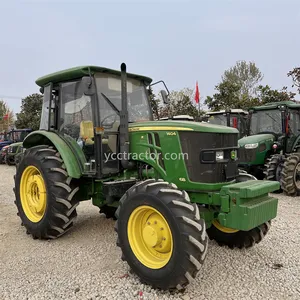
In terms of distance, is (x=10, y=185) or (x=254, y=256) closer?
(x=254, y=256)

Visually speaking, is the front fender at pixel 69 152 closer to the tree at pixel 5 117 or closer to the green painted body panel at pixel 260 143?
the green painted body panel at pixel 260 143

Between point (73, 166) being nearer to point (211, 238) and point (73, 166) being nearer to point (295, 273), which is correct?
point (211, 238)

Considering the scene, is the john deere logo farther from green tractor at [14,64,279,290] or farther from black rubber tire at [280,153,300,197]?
black rubber tire at [280,153,300,197]

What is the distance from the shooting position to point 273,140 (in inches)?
340

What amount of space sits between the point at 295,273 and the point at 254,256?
530mm

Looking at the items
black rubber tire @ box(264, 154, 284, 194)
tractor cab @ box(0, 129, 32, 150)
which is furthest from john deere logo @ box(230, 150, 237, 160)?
tractor cab @ box(0, 129, 32, 150)

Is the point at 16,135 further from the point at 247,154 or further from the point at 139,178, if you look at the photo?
the point at 139,178

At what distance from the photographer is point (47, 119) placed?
4820mm

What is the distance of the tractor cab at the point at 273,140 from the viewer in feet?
27.5

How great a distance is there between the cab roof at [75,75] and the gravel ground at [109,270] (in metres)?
2.27

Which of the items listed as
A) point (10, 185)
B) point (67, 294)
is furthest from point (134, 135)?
point (10, 185)

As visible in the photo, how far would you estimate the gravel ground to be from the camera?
2.99m

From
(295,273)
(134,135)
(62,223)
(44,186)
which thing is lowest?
(295,273)

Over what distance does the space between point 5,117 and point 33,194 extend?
121 feet
